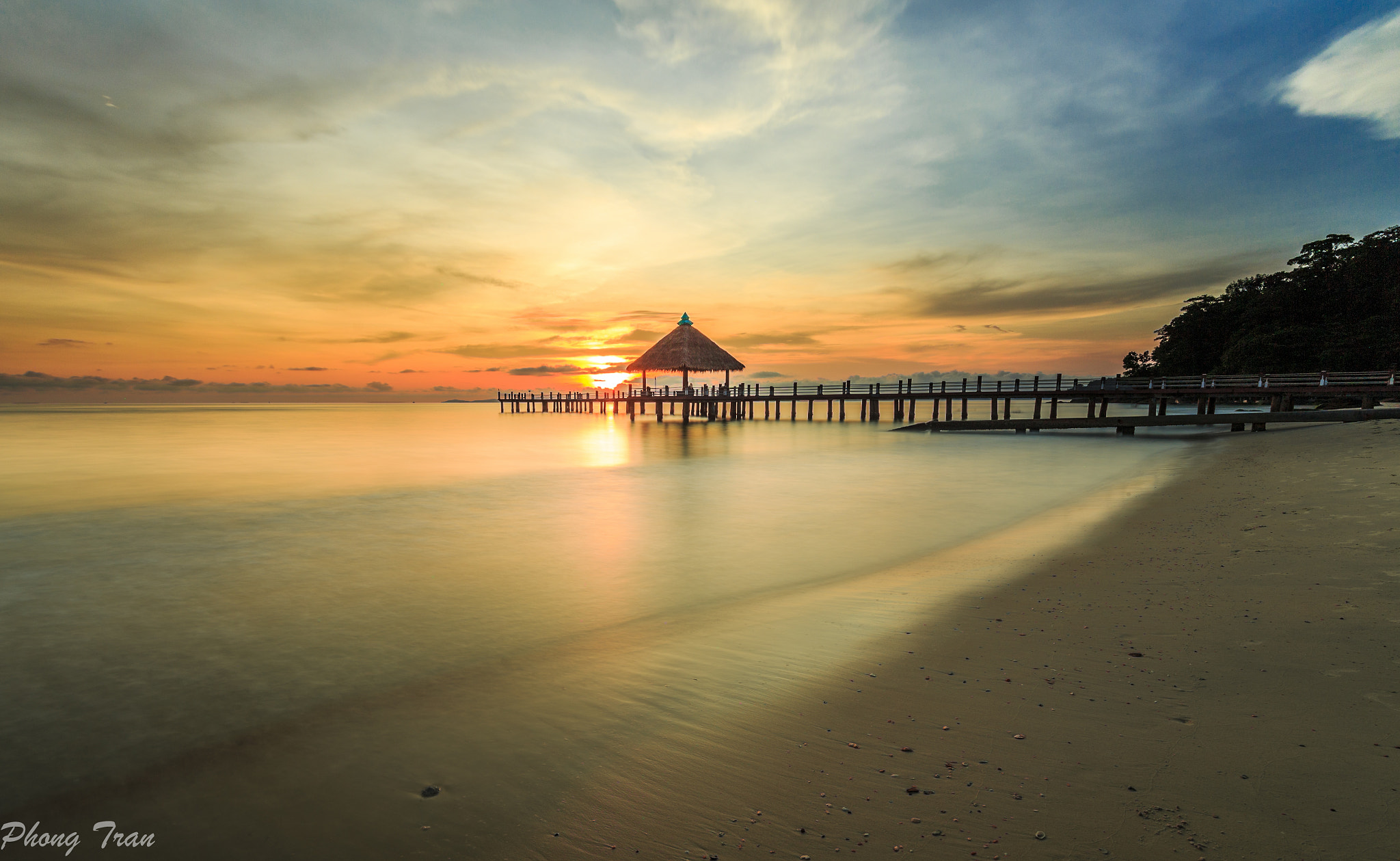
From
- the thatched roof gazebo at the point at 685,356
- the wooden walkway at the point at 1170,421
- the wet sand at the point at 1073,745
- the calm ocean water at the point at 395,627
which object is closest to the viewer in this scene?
the wet sand at the point at 1073,745

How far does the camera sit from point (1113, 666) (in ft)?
13.4

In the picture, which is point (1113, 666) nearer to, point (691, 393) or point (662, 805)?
point (662, 805)

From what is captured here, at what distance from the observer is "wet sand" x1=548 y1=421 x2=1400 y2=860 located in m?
2.52

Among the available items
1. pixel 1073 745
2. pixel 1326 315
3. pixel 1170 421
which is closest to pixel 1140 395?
pixel 1170 421

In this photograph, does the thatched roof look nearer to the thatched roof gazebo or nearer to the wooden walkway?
the thatched roof gazebo

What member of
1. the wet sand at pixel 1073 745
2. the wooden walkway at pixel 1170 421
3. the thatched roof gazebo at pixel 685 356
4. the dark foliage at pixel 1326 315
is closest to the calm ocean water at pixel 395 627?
the wet sand at pixel 1073 745

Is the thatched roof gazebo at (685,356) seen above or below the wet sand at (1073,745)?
above

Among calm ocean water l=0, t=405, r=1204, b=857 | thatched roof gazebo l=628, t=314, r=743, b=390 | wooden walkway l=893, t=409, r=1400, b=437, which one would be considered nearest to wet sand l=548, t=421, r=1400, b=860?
calm ocean water l=0, t=405, r=1204, b=857

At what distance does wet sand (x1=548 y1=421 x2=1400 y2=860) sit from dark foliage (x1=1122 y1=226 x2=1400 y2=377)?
174 feet

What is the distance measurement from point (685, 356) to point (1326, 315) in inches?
1904

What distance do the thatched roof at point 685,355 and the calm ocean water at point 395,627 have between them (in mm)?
34146

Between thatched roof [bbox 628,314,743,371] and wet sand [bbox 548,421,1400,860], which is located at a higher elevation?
thatched roof [bbox 628,314,743,371]

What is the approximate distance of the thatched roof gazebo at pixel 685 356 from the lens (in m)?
52.6

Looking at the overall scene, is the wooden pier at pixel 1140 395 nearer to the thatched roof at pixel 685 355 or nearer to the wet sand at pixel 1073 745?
the thatched roof at pixel 685 355
